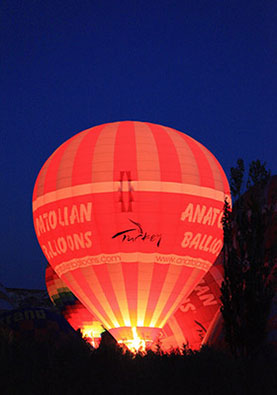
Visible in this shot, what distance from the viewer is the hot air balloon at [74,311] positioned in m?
33.0

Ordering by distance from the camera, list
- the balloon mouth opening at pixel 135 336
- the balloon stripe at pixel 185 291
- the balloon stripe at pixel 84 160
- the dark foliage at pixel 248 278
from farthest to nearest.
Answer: the balloon stripe at pixel 185 291 → the balloon stripe at pixel 84 160 → the balloon mouth opening at pixel 135 336 → the dark foliage at pixel 248 278

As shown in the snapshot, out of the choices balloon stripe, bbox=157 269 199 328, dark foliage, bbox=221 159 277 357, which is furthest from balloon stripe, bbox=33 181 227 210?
dark foliage, bbox=221 159 277 357

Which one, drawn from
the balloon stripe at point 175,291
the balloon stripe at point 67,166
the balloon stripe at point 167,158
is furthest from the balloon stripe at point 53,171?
the balloon stripe at point 175,291

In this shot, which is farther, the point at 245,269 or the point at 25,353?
the point at 245,269

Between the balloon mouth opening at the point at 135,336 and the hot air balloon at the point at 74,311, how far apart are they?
12.0 metres

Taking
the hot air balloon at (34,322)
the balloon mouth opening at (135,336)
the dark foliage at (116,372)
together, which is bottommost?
the dark foliage at (116,372)

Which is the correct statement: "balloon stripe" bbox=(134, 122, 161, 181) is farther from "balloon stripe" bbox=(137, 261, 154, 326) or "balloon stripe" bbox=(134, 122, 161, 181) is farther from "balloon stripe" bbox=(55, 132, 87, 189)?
"balloon stripe" bbox=(137, 261, 154, 326)

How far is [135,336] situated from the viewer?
20.5 meters

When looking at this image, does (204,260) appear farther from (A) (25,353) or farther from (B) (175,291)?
(A) (25,353)

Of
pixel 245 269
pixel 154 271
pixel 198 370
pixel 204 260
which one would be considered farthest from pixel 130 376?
pixel 204 260

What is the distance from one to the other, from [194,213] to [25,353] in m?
11.3

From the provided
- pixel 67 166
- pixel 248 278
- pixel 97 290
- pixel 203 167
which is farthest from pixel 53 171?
pixel 248 278

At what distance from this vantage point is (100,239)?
20281mm

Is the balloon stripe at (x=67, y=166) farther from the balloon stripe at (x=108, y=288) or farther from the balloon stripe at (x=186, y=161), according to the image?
the balloon stripe at (x=186, y=161)
